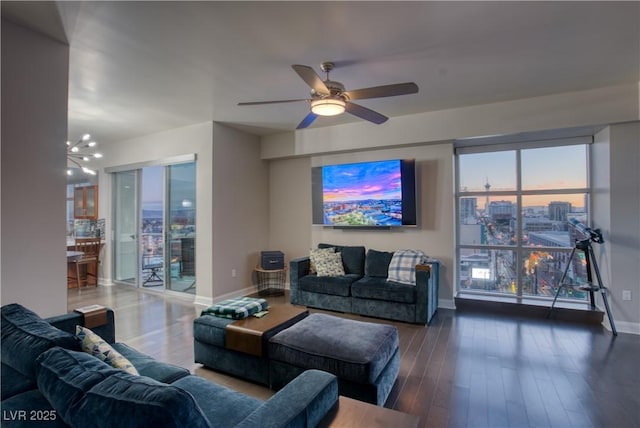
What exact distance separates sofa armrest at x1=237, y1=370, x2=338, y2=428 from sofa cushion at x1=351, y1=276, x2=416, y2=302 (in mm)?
2613

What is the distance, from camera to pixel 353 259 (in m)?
4.84

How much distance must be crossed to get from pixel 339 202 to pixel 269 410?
13.6ft

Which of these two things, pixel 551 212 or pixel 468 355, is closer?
pixel 468 355

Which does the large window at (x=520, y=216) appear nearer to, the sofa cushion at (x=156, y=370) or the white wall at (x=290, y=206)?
the white wall at (x=290, y=206)

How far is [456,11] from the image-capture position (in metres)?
2.26

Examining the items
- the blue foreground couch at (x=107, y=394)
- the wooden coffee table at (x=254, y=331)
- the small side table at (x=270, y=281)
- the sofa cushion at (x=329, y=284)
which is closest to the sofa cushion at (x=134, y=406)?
the blue foreground couch at (x=107, y=394)

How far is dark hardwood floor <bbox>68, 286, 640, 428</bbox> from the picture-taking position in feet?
7.11

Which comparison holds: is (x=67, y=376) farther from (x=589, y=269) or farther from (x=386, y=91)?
(x=589, y=269)

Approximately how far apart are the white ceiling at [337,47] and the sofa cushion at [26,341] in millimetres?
2075

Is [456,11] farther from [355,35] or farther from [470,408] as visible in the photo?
[470,408]

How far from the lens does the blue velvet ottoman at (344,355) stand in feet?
6.91

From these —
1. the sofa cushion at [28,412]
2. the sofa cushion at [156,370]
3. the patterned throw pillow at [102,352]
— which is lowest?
the sofa cushion at [156,370]

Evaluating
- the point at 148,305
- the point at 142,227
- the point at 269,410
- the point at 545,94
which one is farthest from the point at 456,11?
the point at 142,227

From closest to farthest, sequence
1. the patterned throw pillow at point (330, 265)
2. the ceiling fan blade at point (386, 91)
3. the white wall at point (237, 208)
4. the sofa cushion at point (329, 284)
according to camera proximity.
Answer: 1. the ceiling fan blade at point (386, 91)
2. the sofa cushion at point (329, 284)
3. the patterned throw pillow at point (330, 265)
4. the white wall at point (237, 208)
